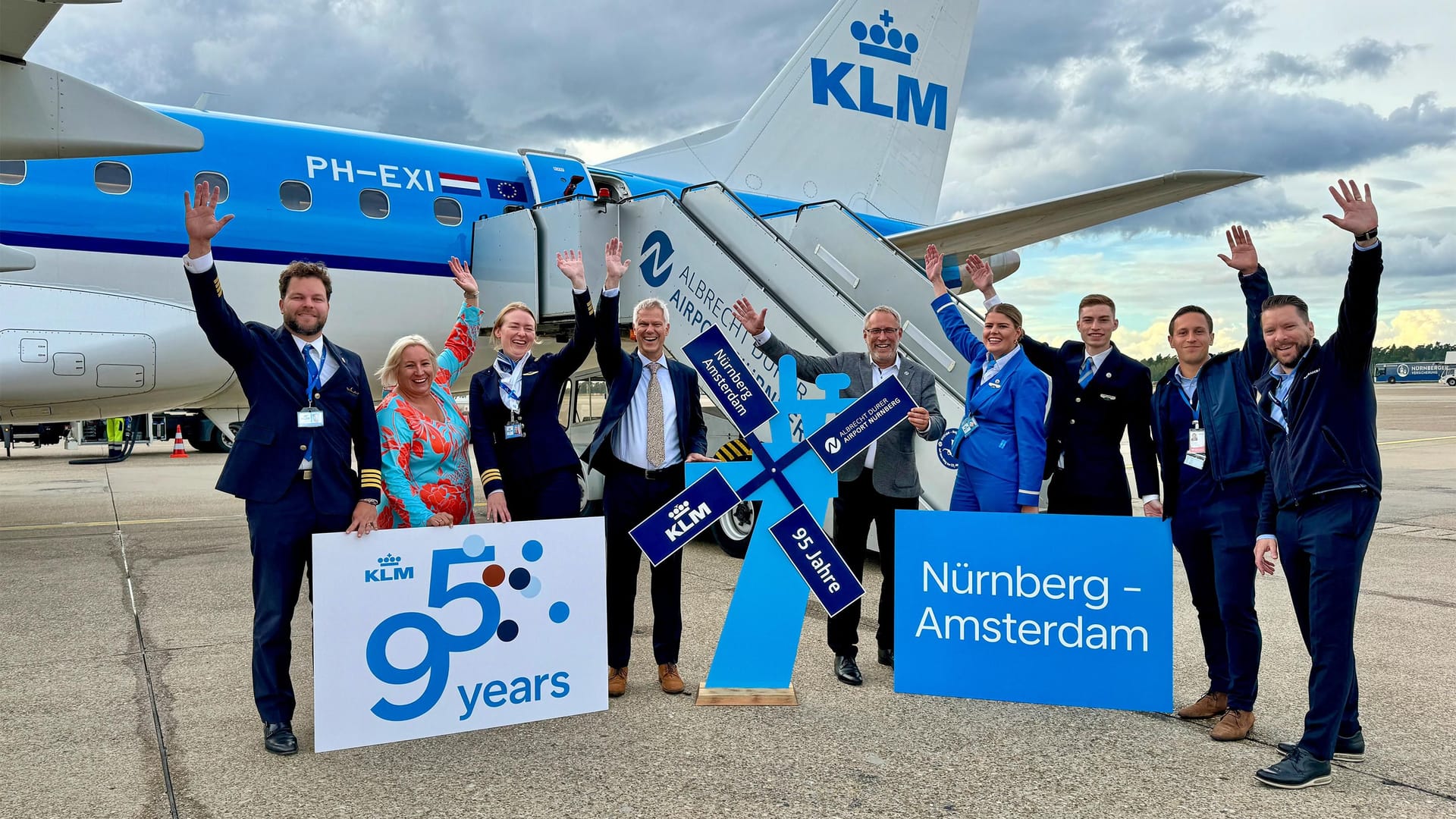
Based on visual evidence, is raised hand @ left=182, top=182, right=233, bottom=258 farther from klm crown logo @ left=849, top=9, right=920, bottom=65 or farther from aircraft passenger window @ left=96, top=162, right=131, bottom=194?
klm crown logo @ left=849, top=9, right=920, bottom=65

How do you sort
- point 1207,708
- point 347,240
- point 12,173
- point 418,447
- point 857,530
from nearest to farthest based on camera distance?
point 418,447, point 1207,708, point 857,530, point 12,173, point 347,240

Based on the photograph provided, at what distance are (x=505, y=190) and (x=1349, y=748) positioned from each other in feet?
27.6

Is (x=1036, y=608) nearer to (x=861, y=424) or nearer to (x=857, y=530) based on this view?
(x=857, y=530)

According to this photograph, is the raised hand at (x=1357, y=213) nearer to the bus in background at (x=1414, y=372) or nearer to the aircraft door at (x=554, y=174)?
the aircraft door at (x=554, y=174)

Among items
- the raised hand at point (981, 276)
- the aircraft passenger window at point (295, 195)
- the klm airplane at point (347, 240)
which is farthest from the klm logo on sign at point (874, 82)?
the raised hand at point (981, 276)

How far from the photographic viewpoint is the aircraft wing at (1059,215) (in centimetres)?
831

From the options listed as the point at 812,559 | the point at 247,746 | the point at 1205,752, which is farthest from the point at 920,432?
the point at 247,746

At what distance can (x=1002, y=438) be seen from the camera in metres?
4.30

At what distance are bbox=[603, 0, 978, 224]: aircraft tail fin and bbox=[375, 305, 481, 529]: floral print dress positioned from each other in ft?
29.1

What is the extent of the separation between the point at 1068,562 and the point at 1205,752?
87 centimetres

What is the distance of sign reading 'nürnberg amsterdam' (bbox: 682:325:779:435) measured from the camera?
4.27 m

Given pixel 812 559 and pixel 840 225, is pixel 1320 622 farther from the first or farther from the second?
pixel 840 225

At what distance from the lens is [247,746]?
358 cm

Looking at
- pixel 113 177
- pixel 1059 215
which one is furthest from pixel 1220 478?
pixel 113 177
